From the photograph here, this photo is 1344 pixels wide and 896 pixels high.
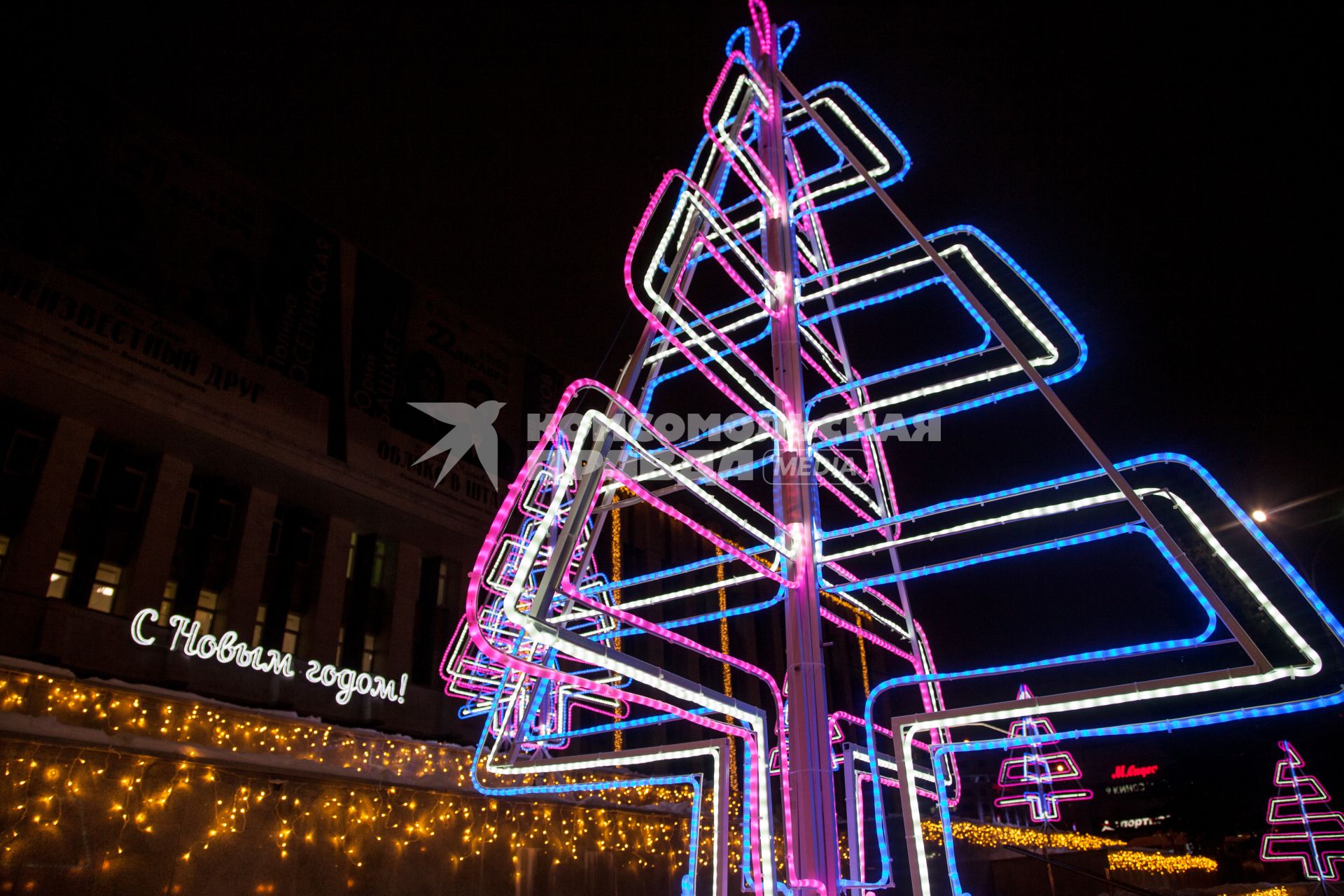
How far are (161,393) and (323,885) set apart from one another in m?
9.61

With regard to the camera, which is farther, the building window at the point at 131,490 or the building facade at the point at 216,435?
the building window at the point at 131,490

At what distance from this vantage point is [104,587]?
15070 millimetres

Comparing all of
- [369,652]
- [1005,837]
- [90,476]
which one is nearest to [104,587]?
[90,476]

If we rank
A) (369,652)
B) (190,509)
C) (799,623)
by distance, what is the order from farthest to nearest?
(369,652), (190,509), (799,623)

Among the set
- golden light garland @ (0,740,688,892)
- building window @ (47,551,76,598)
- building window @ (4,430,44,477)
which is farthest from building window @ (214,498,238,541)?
golden light garland @ (0,740,688,892)

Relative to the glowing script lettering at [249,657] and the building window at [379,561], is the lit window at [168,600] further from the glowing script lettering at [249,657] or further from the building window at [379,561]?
the building window at [379,561]

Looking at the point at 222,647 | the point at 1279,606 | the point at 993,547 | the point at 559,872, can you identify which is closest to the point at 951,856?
the point at 993,547

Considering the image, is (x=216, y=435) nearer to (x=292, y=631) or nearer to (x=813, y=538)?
(x=292, y=631)

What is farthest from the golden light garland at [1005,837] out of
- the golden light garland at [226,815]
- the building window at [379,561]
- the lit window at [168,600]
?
the lit window at [168,600]

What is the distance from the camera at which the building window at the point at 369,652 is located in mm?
19062

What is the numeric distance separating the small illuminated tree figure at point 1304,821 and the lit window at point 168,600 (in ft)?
78.2

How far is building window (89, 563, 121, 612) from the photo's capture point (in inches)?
584

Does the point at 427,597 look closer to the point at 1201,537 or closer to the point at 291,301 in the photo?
the point at 291,301

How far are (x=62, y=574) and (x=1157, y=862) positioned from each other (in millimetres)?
27978
